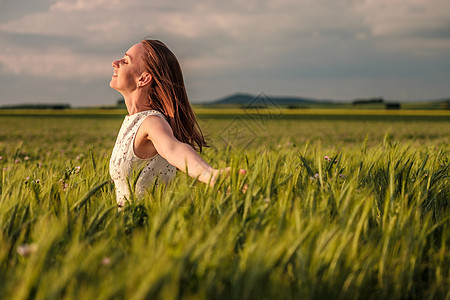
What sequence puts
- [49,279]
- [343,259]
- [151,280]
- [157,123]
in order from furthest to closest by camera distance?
1. [157,123]
2. [343,259]
3. [49,279]
4. [151,280]

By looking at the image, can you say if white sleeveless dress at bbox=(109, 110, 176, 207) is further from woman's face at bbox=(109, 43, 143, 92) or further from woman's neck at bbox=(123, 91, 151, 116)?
woman's face at bbox=(109, 43, 143, 92)

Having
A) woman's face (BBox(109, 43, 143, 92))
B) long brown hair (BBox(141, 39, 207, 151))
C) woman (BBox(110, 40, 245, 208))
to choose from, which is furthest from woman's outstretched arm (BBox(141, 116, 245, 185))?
woman's face (BBox(109, 43, 143, 92))

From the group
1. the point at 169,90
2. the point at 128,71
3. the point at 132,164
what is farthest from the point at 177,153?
the point at 128,71

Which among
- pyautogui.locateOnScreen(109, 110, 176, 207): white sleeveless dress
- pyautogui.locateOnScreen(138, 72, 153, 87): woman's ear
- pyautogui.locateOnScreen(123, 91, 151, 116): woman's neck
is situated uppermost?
pyautogui.locateOnScreen(138, 72, 153, 87): woman's ear

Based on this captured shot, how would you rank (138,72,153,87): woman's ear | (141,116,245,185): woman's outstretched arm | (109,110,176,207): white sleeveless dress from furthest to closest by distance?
1. (138,72,153,87): woman's ear
2. (109,110,176,207): white sleeveless dress
3. (141,116,245,185): woman's outstretched arm

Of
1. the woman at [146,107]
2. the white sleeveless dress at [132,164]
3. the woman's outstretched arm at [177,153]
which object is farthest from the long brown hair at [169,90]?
the woman's outstretched arm at [177,153]

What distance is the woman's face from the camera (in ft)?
9.06

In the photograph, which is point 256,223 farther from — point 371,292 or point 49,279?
point 49,279

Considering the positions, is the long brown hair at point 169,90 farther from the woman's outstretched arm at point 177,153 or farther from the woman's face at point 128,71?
the woman's outstretched arm at point 177,153

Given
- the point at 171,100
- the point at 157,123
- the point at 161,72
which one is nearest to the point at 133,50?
the point at 161,72

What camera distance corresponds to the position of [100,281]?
1057mm

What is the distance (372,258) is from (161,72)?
199cm

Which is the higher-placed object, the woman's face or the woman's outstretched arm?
the woman's face

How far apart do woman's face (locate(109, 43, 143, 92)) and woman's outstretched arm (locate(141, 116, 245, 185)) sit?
16.5 inches
